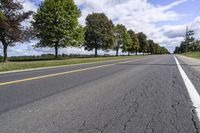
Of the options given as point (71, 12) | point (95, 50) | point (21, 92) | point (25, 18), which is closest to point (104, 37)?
point (95, 50)

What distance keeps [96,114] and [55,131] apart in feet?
3.84

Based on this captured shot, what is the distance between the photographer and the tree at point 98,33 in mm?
58219

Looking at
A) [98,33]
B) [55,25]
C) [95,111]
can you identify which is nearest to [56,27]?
[55,25]

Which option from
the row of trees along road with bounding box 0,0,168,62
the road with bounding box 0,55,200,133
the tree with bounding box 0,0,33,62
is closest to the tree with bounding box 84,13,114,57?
the row of trees along road with bounding box 0,0,168,62

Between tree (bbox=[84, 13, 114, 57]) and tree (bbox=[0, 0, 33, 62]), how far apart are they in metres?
28.7

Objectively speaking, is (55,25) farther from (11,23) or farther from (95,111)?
(95,111)

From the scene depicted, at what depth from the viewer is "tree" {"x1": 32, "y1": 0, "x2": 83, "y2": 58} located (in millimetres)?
39719

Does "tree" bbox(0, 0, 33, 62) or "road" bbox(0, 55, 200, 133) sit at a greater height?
"tree" bbox(0, 0, 33, 62)

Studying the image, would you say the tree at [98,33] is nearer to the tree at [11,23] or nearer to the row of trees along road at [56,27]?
the row of trees along road at [56,27]

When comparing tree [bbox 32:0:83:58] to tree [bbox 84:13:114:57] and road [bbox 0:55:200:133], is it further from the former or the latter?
road [bbox 0:55:200:133]

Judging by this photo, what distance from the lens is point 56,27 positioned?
3903cm

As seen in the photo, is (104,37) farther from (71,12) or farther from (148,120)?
(148,120)

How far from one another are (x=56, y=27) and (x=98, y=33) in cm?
1998

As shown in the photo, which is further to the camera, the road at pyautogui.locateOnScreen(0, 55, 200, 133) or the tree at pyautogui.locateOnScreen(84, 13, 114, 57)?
the tree at pyautogui.locateOnScreen(84, 13, 114, 57)
